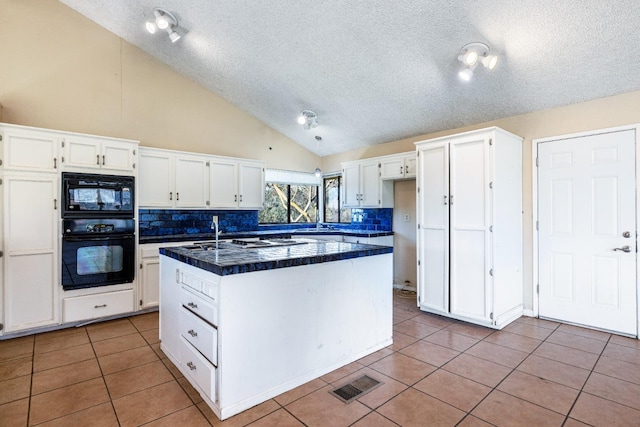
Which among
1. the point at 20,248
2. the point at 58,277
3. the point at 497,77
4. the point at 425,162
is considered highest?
the point at 497,77

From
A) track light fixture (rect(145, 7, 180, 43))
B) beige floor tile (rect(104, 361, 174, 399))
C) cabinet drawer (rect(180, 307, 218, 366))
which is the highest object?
track light fixture (rect(145, 7, 180, 43))

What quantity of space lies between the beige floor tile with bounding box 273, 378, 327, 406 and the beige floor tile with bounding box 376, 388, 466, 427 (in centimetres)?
49

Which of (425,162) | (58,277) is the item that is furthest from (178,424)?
(425,162)

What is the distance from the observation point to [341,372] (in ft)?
8.43

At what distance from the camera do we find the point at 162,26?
3.51 metres

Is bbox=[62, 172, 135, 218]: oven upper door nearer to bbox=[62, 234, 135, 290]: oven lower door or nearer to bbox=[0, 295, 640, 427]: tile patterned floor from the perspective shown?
bbox=[62, 234, 135, 290]: oven lower door

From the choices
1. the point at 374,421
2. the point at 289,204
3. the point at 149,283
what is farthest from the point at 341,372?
the point at 289,204

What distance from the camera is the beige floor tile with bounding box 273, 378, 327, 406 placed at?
85.8 inches

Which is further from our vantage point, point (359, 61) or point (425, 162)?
point (425, 162)

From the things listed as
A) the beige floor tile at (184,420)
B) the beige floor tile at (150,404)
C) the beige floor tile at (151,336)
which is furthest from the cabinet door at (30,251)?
the beige floor tile at (184,420)

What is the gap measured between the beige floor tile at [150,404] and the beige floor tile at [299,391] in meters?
0.60

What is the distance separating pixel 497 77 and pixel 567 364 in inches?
108

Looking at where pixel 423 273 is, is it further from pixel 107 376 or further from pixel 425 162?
pixel 107 376

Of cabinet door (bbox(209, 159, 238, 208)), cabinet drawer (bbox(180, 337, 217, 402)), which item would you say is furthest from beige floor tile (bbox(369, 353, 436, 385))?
cabinet door (bbox(209, 159, 238, 208))
